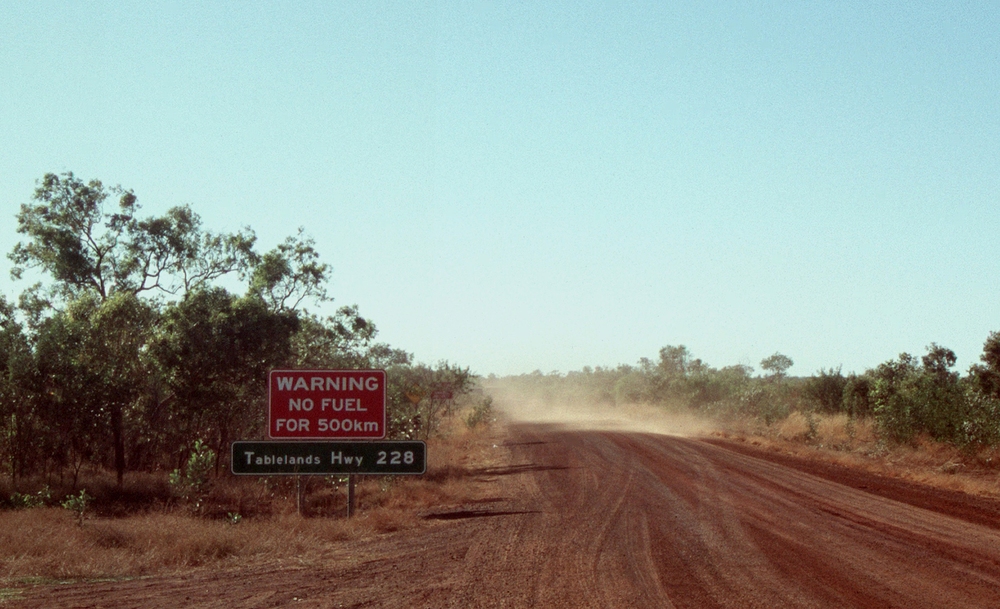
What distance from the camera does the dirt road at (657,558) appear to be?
870 cm

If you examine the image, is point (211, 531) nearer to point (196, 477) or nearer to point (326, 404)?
point (326, 404)

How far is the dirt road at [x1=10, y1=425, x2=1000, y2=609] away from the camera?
8695 millimetres

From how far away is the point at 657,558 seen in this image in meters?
10.9

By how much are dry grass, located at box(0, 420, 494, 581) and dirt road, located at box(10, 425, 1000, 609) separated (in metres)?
0.79

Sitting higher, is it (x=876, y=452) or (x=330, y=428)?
(x=330, y=428)

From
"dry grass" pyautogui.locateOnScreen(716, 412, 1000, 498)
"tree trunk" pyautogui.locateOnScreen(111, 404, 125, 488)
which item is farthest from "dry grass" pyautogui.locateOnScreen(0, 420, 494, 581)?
"dry grass" pyautogui.locateOnScreen(716, 412, 1000, 498)

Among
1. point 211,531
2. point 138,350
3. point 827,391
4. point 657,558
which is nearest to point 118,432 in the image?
point 138,350

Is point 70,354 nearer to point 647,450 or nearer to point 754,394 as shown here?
point 647,450

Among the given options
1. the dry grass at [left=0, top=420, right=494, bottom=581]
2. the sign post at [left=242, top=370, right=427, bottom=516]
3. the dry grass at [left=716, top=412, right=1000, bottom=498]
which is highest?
the sign post at [left=242, top=370, right=427, bottom=516]

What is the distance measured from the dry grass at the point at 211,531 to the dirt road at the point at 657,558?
787mm

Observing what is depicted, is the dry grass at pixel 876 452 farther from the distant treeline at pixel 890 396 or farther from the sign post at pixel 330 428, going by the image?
the sign post at pixel 330 428

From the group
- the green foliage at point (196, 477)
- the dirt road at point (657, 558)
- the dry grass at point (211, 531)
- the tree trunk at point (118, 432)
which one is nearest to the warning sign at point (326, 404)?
the dry grass at point (211, 531)

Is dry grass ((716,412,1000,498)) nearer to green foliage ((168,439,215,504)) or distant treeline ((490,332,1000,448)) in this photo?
distant treeline ((490,332,1000,448))

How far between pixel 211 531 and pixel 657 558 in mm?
6248
